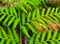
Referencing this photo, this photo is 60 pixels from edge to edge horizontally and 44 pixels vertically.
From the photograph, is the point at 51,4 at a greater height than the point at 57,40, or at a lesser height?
greater

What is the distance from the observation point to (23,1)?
60.6 inches

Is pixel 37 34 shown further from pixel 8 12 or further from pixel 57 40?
pixel 8 12

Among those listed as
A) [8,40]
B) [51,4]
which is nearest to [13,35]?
[8,40]

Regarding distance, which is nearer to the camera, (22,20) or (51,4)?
(22,20)

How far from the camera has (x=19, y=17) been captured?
5.04ft

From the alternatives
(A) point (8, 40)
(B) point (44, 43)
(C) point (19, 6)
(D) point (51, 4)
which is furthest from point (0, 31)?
(D) point (51, 4)

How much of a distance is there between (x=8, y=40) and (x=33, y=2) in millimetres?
356

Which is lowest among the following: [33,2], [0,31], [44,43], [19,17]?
[44,43]

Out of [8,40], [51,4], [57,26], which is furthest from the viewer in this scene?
[51,4]

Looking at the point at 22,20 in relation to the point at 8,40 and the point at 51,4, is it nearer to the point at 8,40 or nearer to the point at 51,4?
the point at 8,40

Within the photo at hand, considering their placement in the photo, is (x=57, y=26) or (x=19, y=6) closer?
(x=19, y=6)

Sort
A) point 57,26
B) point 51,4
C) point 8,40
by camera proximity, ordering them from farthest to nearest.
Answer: point 51,4 → point 57,26 → point 8,40

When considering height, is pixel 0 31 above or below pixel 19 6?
below

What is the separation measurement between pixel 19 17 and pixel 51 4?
1505mm
